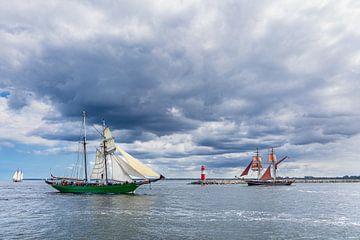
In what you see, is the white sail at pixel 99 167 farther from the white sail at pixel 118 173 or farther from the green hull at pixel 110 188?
the white sail at pixel 118 173

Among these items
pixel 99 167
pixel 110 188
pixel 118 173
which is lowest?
pixel 110 188

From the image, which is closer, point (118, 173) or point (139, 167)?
point (139, 167)

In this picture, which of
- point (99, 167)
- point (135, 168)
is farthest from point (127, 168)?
point (99, 167)

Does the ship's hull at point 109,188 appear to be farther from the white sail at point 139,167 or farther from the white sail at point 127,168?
the white sail at point 139,167

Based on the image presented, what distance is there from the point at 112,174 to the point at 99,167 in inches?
258

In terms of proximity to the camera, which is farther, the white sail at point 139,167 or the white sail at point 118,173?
the white sail at point 118,173

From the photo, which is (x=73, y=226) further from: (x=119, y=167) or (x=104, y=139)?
(x=104, y=139)

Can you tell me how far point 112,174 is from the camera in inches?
4109

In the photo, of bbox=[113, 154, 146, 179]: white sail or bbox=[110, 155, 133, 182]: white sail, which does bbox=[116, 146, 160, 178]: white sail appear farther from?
bbox=[110, 155, 133, 182]: white sail

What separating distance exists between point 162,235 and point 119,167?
216ft

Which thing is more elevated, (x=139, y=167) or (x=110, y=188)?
(x=139, y=167)

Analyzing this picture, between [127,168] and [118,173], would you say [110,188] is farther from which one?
[127,168]

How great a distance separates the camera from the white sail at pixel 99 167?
108625 millimetres

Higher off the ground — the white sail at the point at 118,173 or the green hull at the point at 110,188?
the white sail at the point at 118,173
